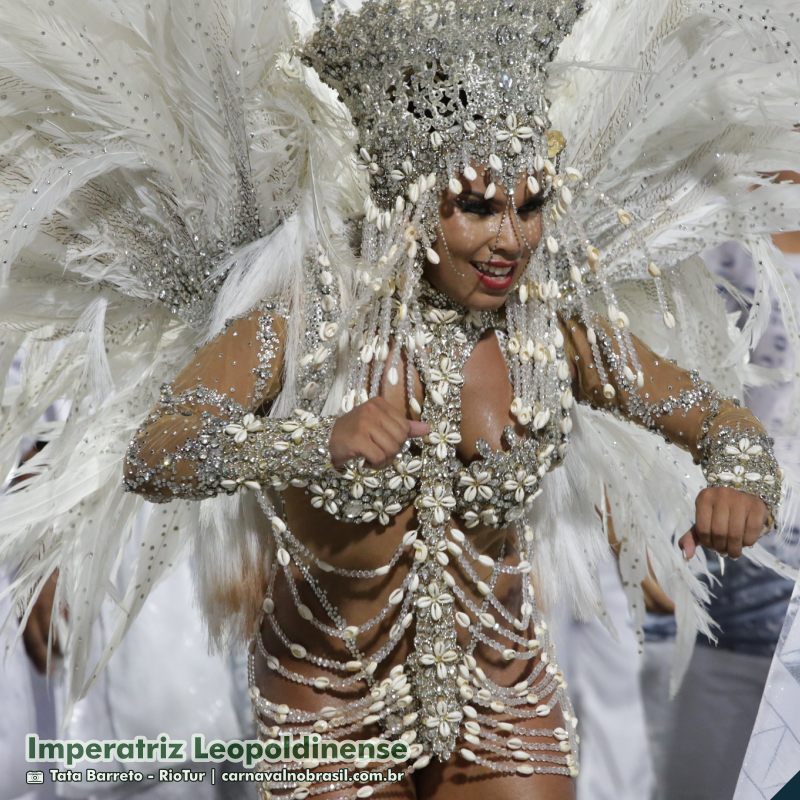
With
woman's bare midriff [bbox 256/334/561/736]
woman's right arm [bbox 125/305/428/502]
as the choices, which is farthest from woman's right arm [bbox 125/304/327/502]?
woman's bare midriff [bbox 256/334/561/736]

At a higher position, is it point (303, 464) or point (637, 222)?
point (637, 222)

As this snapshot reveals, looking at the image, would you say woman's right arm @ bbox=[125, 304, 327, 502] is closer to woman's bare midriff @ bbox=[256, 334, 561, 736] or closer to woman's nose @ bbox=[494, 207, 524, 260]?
woman's bare midriff @ bbox=[256, 334, 561, 736]

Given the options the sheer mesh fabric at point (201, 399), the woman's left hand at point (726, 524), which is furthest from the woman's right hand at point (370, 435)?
the woman's left hand at point (726, 524)

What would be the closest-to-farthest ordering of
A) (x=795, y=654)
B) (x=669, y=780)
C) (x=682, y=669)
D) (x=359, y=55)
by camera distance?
1. (x=359, y=55)
2. (x=795, y=654)
3. (x=682, y=669)
4. (x=669, y=780)

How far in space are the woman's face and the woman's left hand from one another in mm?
418

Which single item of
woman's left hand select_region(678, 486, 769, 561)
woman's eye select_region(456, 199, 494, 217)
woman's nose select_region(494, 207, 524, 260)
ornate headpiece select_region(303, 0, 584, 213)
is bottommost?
woman's left hand select_region(678, 486, 769, 561)

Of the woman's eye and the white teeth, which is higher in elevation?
the woman's eye

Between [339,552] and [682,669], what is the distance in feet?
3.46

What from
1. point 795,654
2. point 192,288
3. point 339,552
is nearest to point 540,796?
point 339,552

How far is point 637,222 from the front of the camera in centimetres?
197

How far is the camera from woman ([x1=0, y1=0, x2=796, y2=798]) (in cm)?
165

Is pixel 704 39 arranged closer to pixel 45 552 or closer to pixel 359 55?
pixel 359 55

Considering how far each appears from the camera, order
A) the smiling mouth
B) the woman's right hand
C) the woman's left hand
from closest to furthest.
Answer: the woman's right hand, the woman's left hand, the smiling mouth

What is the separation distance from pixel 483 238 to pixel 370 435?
0.36 m
